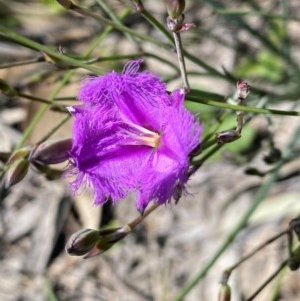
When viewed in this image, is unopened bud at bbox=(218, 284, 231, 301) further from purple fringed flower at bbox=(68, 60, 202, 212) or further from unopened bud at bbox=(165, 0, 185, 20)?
unopened bud at bbox=(165, 0, 185, 20)

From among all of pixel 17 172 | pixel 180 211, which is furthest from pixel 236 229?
pixel 180 211

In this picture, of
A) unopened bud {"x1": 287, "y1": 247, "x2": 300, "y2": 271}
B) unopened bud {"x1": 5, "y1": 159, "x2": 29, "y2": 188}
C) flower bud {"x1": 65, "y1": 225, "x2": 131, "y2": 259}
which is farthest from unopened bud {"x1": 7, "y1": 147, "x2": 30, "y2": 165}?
unopened bud {"x1": 287, "y1": 247, "x2": 300, "y2": 271}

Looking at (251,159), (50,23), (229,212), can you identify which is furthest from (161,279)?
(50,23)

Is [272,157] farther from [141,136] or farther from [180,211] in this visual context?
[180,211]

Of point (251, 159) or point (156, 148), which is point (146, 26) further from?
point (156, 148)

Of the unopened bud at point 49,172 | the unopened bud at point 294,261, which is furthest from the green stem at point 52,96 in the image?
the unopened bud at point 294,261

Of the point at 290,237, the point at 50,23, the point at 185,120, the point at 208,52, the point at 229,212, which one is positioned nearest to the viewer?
the point at 185,120
